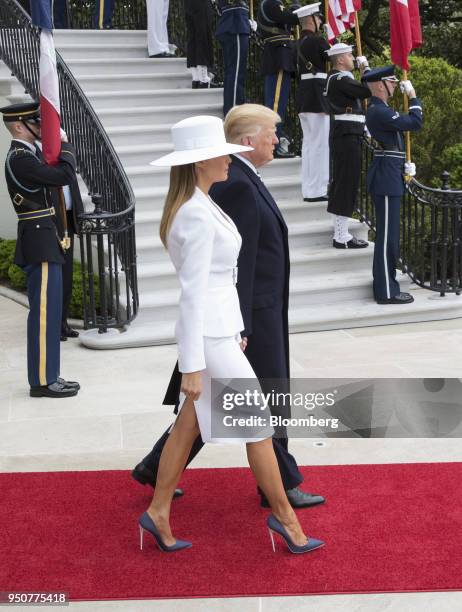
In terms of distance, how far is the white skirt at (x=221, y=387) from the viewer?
4.11 metres

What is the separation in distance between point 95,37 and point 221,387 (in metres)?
9.01

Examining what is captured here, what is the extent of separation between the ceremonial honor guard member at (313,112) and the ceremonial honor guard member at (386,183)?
42.8 inches

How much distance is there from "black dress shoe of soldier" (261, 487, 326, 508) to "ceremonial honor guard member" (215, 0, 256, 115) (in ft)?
20.9

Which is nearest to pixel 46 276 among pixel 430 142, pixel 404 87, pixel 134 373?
pixel 134 373

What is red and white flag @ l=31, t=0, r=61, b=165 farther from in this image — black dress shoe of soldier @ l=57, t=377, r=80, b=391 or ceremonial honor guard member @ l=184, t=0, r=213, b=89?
ceremonial honor guard member @ l=184, t=0, r=213, b=89

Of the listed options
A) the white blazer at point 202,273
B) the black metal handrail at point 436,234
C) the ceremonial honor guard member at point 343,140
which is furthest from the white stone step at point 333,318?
the white blazer at point 202,273

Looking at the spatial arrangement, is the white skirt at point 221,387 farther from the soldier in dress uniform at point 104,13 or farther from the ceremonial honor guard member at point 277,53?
the soldier in dress uniform at point 104,13

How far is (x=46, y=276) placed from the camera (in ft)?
22.0

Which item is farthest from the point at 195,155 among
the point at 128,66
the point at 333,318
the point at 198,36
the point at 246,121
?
the point at 128,66

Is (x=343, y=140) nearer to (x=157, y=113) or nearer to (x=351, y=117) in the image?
(x=351, y=117)

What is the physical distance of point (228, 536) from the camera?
4.59 m

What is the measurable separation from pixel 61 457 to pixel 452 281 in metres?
4.70

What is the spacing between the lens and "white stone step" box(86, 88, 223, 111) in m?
11.1

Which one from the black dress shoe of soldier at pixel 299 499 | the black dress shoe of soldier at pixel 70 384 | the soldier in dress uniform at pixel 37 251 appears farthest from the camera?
the black dress shoe of soldier at pixel 70 384
